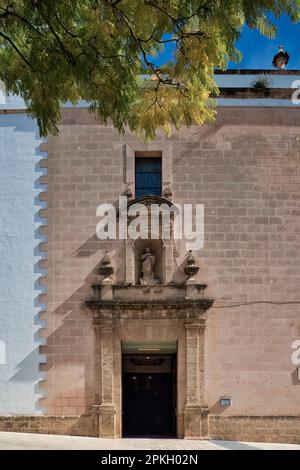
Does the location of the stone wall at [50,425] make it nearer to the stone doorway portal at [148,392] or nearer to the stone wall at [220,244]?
the stone wall at [220,244]

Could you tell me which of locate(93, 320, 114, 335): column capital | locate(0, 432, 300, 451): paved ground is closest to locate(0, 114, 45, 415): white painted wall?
locate(0, 432, 300, 451): paved ground

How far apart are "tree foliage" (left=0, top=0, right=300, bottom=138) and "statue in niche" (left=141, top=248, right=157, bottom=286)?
7219 mm

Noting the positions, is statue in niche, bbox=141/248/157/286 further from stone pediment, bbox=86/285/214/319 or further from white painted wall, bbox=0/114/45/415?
white painted wall, bbox=0/114/45/415

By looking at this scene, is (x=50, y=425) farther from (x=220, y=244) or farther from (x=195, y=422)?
(x=220, y=244)

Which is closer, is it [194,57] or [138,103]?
[194,57]

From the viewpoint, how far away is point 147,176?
48.9 feet

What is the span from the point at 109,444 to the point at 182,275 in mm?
3790

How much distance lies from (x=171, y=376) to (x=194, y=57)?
10.9 m

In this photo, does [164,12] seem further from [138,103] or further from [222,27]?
[138,103]

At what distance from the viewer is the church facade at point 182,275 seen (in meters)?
13.8

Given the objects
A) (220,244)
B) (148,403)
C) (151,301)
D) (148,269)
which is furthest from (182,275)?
(148,403)

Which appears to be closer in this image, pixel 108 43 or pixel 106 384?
pixel 108 43

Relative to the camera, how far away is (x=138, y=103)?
7.62 m
